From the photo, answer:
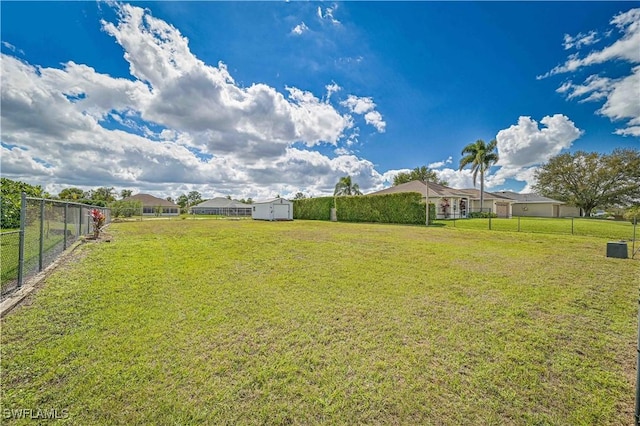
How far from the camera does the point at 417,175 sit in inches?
1720

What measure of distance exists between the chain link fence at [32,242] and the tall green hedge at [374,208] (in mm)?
20035

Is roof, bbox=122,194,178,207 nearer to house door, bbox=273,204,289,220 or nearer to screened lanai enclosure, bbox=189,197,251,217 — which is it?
screened lanai enclosure, bbox=189,197,251,217

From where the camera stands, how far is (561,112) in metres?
17.2

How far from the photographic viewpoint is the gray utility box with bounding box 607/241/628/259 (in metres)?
7.59

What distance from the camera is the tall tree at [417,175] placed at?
43.5m

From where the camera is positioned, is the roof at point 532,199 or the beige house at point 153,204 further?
the beige house at point 153,204

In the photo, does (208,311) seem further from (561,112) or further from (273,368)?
(561,112)

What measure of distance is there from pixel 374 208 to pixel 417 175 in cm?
2418

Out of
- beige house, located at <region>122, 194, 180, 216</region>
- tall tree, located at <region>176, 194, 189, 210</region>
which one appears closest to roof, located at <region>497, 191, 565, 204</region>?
beige house, located at <region>122, 194, 180, 216</region>

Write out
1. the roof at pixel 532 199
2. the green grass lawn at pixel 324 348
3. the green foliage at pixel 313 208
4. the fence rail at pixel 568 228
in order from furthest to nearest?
1. the roof at pixel 532 199
2. the green foliage at pixel 313 208
3. the fence rail at pixel 568 228
4. the green grass lawn at pixel 324 348

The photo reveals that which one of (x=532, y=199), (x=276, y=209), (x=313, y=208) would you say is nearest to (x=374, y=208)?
(x=313, y=208)

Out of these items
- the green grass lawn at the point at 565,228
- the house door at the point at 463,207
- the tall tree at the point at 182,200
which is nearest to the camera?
the green grass lawn at the point at 565,228

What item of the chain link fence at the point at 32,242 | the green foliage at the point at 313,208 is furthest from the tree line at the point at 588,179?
the chain link fence at the point at 32,242

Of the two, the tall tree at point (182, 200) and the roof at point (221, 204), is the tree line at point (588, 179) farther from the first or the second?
the tall tree at point (182, 200)
